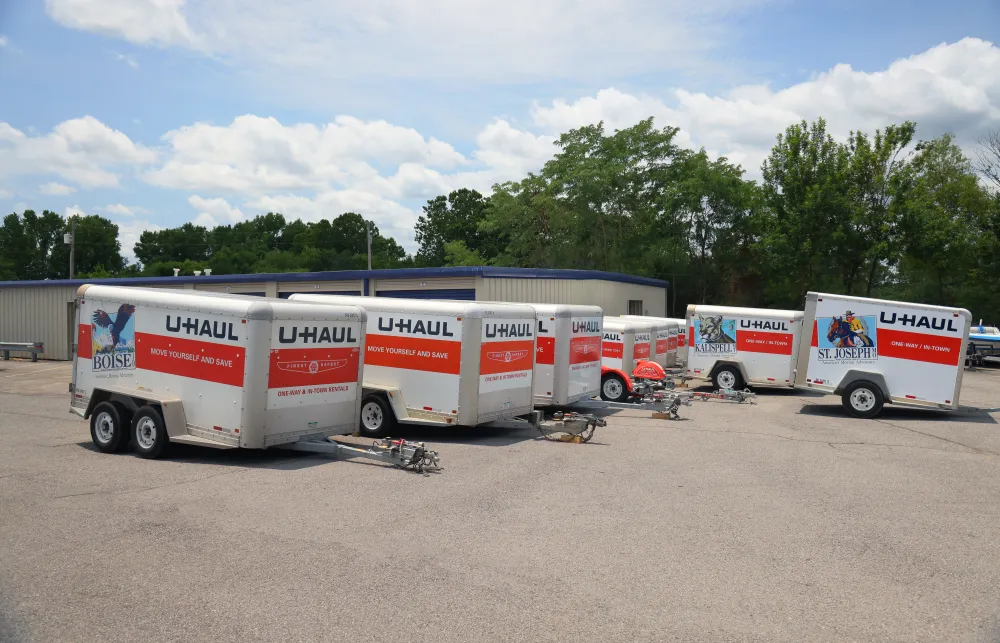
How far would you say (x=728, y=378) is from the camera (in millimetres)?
23547

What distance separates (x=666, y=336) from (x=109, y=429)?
1820cm

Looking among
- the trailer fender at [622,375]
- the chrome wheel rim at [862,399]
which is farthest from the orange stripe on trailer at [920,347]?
the trailer fender at [622,375]

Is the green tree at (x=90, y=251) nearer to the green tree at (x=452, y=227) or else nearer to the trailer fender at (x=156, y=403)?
the green tree at (x=452, y=227)

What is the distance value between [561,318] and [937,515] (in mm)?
8292

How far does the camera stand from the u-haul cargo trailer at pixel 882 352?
18.2m

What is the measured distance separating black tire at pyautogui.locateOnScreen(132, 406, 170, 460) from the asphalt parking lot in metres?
0.44

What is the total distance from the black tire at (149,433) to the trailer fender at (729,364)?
16170 millimetres

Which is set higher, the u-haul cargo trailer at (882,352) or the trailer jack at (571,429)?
the u-haul cargo trailer at (882,352)

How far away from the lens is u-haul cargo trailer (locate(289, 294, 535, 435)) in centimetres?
1369

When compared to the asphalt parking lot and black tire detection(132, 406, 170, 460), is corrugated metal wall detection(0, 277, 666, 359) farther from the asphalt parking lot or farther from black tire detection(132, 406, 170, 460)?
black tire detection(132, 406, 170, 460)

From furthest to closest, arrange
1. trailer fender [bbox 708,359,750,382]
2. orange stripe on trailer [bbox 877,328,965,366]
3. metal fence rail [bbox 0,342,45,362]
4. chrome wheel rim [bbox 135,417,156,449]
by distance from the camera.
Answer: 1. metal fence rail [bbox 0,342,45,362]
2. trailer fender [bbox 708,359,750,382]
3. orange stripe on trailer [bbox 877,328,965,366]
4. chrome wheel rim [bbox 135,417,156,449]

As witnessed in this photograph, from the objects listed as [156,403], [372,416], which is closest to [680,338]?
[372,416]

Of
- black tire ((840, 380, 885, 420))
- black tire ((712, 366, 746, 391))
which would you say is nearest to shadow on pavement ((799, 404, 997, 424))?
black tire ((840, 380, 885, 420))

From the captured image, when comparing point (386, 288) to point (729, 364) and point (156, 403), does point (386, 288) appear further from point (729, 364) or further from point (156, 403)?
point (156, 403)
